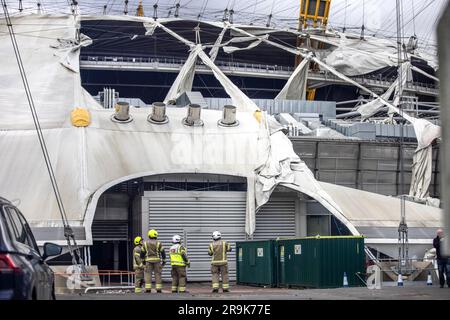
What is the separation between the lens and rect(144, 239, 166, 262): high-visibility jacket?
971 inches

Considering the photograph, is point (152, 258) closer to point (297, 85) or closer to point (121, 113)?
point (121, 113)

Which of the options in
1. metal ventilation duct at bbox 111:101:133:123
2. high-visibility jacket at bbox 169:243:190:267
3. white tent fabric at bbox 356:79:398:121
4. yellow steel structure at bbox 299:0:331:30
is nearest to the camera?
high-visibility jacket at bbox 169:243:190:267

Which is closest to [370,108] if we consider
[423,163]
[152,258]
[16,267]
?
[423,163]

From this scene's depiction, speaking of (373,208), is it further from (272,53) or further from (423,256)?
(272,53)

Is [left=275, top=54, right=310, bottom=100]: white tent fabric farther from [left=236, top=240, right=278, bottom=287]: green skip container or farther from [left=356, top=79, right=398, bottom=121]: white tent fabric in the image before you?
[left=236, top=240, right=278, bottom=287]: green skip container

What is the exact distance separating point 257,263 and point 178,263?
8692 millimetres

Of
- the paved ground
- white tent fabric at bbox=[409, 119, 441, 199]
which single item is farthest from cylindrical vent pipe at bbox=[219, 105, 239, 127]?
the paved ground

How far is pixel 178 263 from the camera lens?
2397 cm

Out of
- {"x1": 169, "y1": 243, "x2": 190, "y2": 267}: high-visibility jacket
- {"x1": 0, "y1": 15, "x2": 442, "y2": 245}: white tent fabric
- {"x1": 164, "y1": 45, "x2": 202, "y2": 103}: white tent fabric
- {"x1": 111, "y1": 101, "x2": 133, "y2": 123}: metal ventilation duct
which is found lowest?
{"x1": 169, "y1": 243, "x2": 190, "y2": 267}: high-visibility jacket

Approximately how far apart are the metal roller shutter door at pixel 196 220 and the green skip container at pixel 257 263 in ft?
10.0

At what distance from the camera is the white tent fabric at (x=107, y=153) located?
35.2 m

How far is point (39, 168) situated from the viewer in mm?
35938

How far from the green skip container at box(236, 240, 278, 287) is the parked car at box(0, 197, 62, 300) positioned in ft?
67.3
